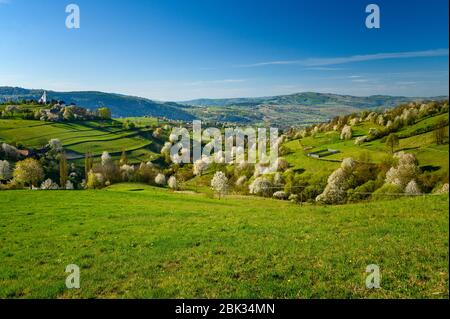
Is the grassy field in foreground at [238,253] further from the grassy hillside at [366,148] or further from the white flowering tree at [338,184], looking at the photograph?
the grassy hillside at [366,148]

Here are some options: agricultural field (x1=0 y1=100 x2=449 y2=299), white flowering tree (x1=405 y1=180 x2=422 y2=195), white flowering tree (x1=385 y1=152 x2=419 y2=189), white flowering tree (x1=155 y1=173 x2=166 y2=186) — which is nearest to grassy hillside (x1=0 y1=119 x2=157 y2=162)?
white flowering tree (x1=155 y1=173 x2=166 y2=186)

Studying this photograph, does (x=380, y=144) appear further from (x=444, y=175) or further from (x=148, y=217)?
(x=148, y=217)

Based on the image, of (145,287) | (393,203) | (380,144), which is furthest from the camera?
(380,144)

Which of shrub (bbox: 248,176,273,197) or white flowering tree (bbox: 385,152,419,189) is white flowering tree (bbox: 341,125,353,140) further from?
shrub (bbox: 248,176,273,197)

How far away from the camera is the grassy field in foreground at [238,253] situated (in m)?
12.3

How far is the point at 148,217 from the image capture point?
27.2m

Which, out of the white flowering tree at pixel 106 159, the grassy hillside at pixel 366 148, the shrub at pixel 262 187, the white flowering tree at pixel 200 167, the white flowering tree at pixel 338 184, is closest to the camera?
the white flowering tree at pixel 338 184

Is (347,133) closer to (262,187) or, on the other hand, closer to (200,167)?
(262,187)

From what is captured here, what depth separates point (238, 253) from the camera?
52.8 ft

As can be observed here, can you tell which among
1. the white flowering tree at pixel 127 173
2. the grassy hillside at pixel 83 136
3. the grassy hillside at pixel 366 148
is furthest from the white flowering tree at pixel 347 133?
the grassy hillside at pixel 83 136

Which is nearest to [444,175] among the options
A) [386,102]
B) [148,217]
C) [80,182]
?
[148,217]

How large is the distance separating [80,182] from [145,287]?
10567 centimetres

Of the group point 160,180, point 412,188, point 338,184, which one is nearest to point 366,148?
point 338,184
